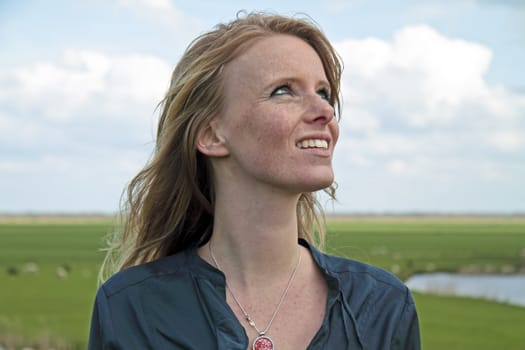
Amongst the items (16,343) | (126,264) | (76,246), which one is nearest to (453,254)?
(76,246)

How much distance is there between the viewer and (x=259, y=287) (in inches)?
148

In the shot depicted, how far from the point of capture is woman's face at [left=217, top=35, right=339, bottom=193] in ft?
11.5

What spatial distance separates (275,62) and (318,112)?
33 centimetres

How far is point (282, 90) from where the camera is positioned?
3660 millimetres

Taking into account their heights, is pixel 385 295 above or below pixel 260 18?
below

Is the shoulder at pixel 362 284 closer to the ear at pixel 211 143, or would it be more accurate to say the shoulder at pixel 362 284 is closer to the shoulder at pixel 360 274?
the shoulder at pixel 360 274

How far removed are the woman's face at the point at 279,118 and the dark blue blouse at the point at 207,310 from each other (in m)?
0.54

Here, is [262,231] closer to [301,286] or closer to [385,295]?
[301,286]

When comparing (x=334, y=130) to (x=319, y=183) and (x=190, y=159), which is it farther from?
(x=190, y=159)

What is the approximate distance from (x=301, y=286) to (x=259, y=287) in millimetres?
207

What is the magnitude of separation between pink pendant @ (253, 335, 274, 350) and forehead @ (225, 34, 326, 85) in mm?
1184

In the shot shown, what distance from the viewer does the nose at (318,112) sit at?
355 centimetres

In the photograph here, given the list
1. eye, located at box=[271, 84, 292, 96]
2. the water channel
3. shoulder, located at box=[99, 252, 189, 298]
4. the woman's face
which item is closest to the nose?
the woman's face

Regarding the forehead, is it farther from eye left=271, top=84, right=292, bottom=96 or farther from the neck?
the neck
